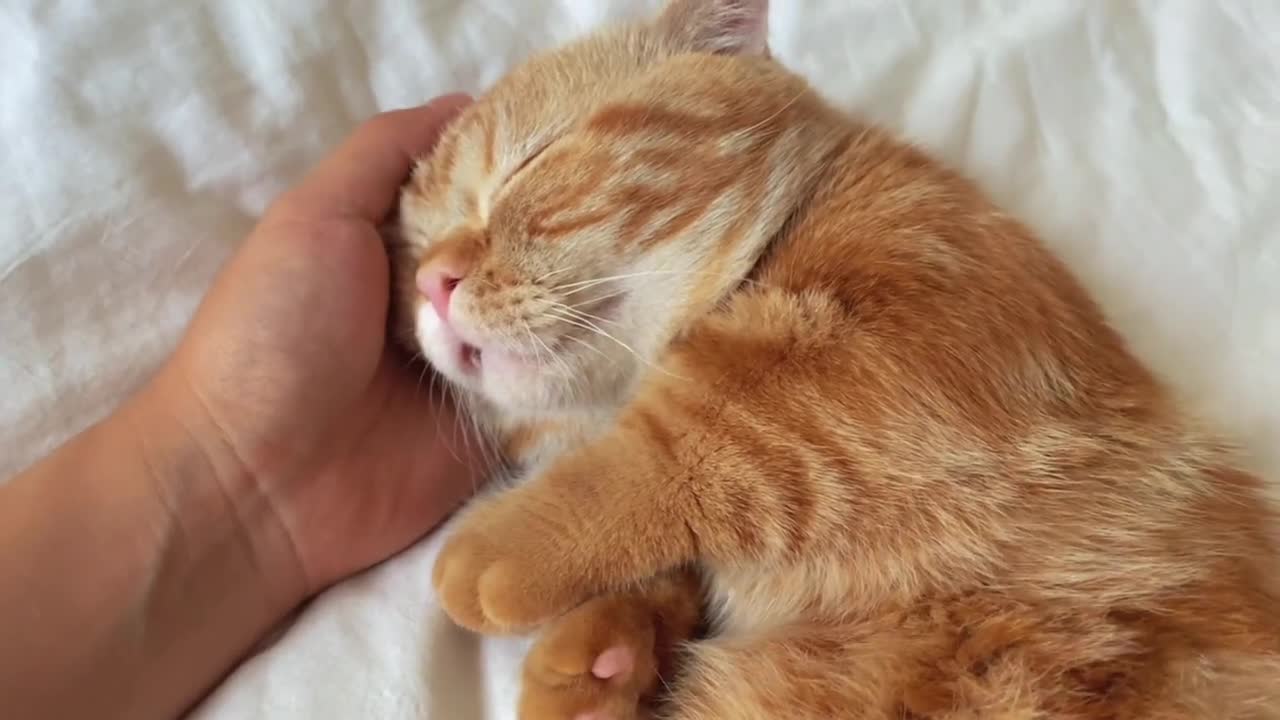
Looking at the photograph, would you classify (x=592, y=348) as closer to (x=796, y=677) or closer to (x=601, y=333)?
(x=601, y=333)

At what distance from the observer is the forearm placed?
0.86 metres

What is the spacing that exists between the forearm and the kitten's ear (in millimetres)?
618

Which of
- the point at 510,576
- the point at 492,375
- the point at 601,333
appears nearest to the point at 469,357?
the point at 492,375

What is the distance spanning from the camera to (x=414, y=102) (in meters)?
1.26

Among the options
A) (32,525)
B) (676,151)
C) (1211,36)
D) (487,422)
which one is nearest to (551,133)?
(676,151)

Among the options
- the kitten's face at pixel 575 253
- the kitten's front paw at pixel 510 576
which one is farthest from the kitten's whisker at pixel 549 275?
the kitten's front paw at pixel 510 576

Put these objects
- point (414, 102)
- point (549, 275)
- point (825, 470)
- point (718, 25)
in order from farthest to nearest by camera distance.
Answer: point (414, 102) < point (718, 25) < point (549, 275) < point (825, 470)

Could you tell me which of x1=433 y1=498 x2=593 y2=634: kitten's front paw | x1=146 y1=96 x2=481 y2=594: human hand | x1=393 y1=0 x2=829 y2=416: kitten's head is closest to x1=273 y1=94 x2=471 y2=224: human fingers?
x1=146 y1=96 x2=481 y2=594: human hand

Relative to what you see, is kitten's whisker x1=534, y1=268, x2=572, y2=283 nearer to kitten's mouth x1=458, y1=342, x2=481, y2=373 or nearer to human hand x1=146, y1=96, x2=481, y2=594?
kitten's mouth x1=458, y1=342, x2=481, y2=373

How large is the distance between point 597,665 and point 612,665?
0.01 m

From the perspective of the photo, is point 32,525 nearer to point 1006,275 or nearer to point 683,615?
point 683,615

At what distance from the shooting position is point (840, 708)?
770 millimetres

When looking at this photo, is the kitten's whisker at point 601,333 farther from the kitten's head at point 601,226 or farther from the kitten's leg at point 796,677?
the kitten's leg at point 796,677

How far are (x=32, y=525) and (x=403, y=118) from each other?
1.78ft
